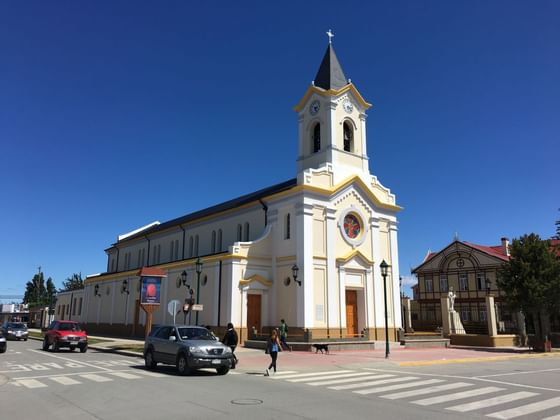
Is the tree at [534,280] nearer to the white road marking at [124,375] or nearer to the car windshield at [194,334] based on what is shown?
the car windshield at [194,334]

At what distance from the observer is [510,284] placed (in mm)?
33781

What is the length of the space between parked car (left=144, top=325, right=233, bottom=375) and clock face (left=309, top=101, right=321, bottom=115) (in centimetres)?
2260

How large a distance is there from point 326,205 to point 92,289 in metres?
35.8

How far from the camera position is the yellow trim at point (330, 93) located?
3506 centimetres

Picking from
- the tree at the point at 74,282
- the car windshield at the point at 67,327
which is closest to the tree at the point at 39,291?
the tree at the point at 74,282

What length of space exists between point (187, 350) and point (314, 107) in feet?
80.8

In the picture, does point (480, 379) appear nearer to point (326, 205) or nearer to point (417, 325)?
point (326, 205)

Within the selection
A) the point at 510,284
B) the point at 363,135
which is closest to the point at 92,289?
the point at 363,135

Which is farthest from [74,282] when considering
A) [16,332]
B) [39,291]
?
[16,332]

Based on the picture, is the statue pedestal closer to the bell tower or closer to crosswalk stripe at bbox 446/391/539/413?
the bell tower

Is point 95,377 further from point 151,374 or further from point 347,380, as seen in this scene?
point 347,380

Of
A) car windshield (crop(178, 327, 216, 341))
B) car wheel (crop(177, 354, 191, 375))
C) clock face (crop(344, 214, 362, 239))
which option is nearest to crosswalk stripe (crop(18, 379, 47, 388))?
car wheel (crop(177, 354, 191, 375))

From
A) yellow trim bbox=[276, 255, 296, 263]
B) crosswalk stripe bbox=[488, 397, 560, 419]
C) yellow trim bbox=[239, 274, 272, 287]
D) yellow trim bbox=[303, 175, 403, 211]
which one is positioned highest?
yellow trim bbox=[303, 175, 403, 211]

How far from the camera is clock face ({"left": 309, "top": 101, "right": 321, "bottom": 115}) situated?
36.0 metres
